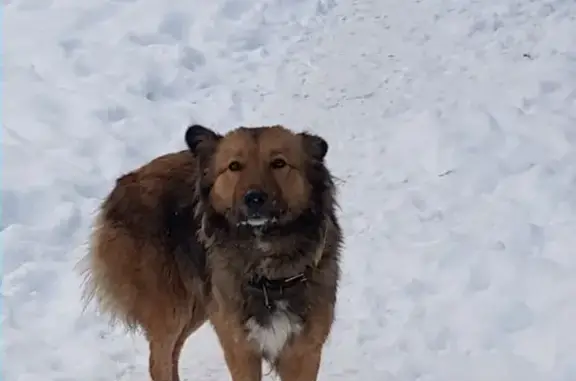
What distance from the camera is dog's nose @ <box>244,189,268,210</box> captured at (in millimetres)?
4289

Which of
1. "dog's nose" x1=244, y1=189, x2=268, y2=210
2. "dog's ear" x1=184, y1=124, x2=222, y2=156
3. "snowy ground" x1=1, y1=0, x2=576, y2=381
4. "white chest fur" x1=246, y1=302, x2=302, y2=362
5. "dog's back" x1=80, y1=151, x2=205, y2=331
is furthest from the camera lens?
"snowy ground" x1=1, y1=0, x2=576, y2=381

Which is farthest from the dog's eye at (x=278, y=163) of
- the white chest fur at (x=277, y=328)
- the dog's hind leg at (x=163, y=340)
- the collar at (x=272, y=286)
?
the dog's hind leg at (x=163, y=340)

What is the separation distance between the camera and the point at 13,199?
282 inches

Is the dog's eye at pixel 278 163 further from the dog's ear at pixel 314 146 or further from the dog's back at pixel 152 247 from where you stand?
the dog's back at pixel 152 247

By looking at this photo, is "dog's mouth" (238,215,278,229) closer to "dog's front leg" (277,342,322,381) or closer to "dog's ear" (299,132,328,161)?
"dog's ear" (299,132,328,161)

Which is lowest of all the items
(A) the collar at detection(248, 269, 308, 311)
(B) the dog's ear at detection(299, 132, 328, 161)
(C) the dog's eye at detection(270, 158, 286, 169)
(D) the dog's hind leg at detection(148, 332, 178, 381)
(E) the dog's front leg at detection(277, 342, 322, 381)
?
(D) the dog's hind leg at detection(148, 332, 178, 381)

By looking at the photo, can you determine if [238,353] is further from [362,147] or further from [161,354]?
[362,147]

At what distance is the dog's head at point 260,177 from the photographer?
4.36m

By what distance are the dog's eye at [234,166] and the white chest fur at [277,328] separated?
26.8 inches

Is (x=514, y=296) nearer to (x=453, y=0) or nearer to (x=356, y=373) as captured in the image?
(x=356, y=373)

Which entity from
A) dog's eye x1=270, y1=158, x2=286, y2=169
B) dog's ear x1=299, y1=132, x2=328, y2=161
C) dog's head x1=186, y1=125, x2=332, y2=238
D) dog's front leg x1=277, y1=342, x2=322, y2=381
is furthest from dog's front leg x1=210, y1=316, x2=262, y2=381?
dog's ear x1=299, y1=132, x2=328, y2=161

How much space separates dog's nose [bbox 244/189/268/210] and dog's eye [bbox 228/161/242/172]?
0.67 ft

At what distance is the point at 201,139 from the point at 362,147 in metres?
3.77

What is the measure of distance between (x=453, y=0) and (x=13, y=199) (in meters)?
5.86
